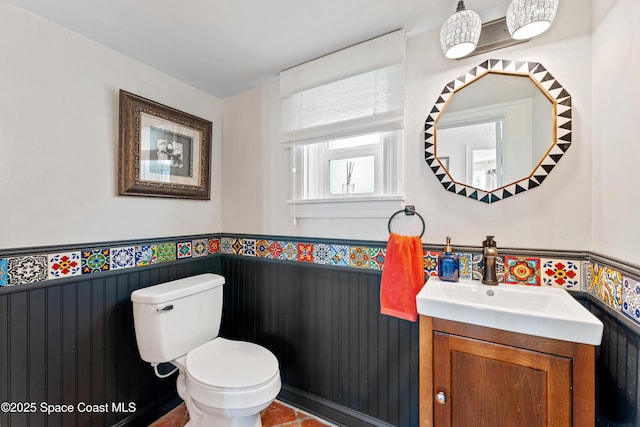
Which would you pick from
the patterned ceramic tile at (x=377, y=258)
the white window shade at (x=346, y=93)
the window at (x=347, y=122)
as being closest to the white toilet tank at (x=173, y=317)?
the window at (x=347, y=122)

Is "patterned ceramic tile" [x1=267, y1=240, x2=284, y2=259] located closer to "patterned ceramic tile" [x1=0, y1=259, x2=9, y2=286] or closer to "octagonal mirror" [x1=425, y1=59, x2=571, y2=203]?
"octagonal mirror" [x1=425, y1=59, x2=571, y2=203]

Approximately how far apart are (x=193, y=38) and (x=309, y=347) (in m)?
1.85

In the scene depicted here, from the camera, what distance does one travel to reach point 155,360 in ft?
4.67

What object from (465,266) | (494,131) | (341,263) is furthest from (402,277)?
(494,131)

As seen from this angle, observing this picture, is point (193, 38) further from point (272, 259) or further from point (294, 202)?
point (272, 259)

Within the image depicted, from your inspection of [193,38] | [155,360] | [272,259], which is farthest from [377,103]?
[155,360]

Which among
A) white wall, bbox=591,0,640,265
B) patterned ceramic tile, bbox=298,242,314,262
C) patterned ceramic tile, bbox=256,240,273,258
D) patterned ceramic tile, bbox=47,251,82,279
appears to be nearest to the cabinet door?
white wall, bbox=591,0,640,265

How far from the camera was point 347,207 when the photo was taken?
1553 mm

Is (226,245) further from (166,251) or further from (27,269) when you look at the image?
(27,269)

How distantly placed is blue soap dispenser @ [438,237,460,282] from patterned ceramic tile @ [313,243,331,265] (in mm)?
620

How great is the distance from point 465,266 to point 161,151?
183cm

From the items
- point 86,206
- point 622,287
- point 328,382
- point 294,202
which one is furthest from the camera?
point 294,202

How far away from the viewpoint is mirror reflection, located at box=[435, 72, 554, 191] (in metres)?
1.14

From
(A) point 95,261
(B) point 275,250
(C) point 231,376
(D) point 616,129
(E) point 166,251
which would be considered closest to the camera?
(D) point 616,129
